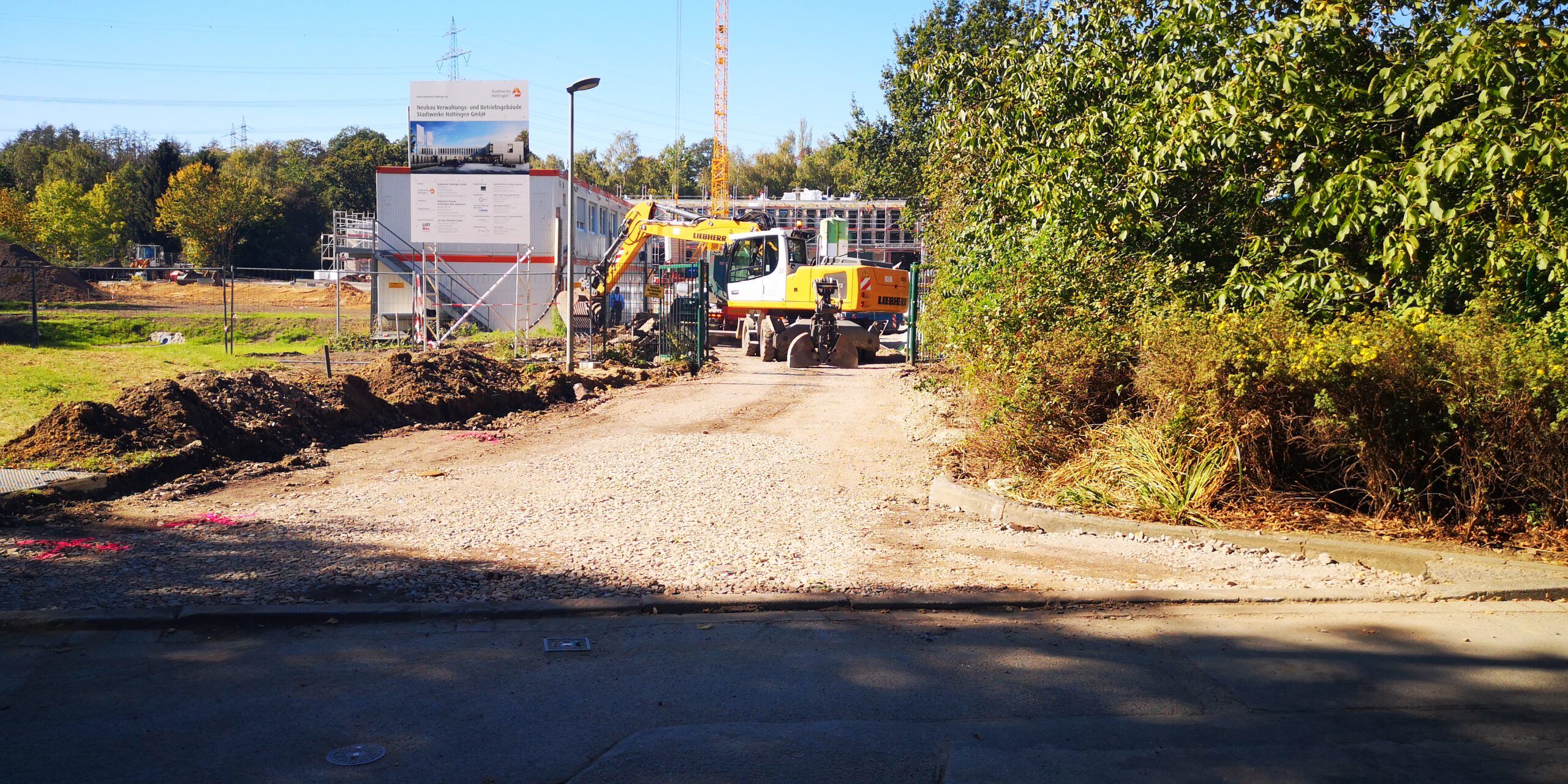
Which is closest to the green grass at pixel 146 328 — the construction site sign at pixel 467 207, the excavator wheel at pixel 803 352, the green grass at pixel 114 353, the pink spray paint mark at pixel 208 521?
the green grass at pixel 114 353

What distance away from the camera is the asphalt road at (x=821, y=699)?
165 inches

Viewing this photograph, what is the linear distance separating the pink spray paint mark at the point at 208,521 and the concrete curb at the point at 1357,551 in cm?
593

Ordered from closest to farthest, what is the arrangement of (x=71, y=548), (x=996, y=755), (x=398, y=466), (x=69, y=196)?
(x=996, y=755), (x=71, y=548), (x=398, y=466), (x=69, y=196)

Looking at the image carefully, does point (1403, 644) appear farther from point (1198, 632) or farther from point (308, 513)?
point (308, 513)

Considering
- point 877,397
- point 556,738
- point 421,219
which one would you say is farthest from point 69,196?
point 556,738

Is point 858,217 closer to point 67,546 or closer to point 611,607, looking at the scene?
point 67,546

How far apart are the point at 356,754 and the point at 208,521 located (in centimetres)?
501

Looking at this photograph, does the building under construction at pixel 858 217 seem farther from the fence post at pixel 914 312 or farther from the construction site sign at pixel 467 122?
the fence post at pixel 914 312

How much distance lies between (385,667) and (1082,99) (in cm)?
908

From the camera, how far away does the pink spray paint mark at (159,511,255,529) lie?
8.22 m

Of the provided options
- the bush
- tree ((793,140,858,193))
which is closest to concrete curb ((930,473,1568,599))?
the bush

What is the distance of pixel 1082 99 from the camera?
37.1ft

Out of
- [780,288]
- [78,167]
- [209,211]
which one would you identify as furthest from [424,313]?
[78,167]

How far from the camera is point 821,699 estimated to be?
4.89 metres
